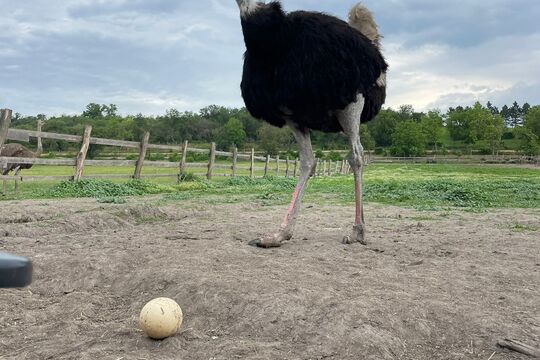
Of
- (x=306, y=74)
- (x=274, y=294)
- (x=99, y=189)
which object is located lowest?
(x=99, y=189)

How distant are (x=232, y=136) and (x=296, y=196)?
6347 cm

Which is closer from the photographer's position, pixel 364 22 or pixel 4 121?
pixel 364 22

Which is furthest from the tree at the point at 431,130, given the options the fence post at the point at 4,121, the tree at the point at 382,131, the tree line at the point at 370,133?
the fence post at the point at 4,121

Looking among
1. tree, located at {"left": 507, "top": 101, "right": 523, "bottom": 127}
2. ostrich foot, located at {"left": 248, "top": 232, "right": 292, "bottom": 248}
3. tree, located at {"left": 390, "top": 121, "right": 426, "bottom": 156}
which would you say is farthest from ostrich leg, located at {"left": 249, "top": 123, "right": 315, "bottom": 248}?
tree, located at {"left": 507, "top": 101, "right": 523, "bottom": 127}

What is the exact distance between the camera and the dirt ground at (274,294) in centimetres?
259

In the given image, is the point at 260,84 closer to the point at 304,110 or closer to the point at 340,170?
the point at 304,110

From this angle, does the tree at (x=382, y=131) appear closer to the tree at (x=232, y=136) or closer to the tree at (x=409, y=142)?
the tree at (x=409, y=142)

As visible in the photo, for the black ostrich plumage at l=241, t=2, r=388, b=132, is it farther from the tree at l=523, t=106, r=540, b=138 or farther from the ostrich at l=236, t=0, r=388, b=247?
the tree at l=523, t=106, r=540, b=138

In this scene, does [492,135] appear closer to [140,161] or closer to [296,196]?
[140,161]

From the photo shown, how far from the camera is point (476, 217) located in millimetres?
7438

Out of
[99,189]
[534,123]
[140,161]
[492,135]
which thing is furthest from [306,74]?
[534,123]

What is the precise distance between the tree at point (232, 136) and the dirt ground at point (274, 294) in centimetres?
6022

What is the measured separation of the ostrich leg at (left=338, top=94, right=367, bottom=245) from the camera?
4785 millimetres

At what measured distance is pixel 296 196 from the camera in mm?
4801
